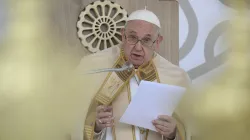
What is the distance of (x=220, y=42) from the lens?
1289 mm

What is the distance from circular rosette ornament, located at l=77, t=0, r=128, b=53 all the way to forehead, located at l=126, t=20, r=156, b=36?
44 mm

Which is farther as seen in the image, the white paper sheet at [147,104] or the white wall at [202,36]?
the white wall at [202,36]

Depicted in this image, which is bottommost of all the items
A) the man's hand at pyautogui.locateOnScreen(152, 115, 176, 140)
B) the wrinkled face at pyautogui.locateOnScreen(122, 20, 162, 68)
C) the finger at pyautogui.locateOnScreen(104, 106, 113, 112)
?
the man's hand at pyautogui.locateOnScreen(152, 115, 176, 140)

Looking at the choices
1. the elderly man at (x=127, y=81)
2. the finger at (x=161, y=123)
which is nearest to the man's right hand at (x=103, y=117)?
the elderly man at (x=127, y=81)

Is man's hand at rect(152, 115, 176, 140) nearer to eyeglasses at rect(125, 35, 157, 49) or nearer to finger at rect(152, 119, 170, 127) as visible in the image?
finger at rect(152, 119, 170, 127)

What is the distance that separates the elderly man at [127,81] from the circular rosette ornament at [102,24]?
1.0 inches

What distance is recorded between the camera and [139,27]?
3.85 ft

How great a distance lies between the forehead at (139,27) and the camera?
1173 mm

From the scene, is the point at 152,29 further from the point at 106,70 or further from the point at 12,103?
the point at 12,103

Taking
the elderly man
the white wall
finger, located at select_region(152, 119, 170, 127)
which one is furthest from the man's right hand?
the white wall

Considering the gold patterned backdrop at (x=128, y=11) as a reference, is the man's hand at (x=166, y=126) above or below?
below

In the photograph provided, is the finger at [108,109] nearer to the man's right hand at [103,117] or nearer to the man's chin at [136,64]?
the man's right hand at [103,117]

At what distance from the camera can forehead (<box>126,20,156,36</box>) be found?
1.17 metres

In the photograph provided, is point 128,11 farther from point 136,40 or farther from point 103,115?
point 103,115
